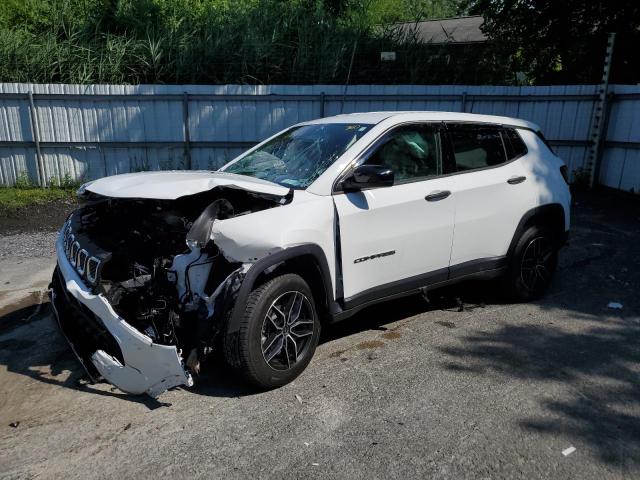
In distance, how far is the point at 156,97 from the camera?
1014 cm

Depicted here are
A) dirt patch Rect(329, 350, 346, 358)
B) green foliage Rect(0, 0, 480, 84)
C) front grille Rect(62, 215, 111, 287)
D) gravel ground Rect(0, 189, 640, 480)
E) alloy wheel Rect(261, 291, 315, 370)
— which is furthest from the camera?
green foliage Rect(0, 0, 480, 84)

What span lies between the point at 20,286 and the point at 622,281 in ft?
21.9

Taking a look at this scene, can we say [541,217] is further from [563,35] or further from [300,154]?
[563,35]

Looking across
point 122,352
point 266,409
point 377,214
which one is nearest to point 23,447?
point 122,352

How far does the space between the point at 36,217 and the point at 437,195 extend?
741 cm

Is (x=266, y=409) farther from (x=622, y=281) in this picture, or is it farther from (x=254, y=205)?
(x=622, y=281)

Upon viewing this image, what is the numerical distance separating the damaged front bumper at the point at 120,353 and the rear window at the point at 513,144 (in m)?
3.54

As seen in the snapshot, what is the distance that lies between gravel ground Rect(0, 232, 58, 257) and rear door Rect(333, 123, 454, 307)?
498 cm

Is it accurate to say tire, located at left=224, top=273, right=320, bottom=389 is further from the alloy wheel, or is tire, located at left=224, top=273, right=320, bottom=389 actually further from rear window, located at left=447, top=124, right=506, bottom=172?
rear window, located at left=447, top=124, right=506, bottom=172

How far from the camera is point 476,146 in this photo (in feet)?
15.3

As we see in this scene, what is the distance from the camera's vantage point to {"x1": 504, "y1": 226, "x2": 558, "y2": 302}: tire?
486 centimetres

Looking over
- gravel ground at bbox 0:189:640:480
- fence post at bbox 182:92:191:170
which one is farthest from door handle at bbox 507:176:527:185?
fence post at bbox 182:92:191:170

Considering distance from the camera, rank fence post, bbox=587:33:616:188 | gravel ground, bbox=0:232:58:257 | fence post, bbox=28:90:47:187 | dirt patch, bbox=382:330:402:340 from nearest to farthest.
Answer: dirt patch, bbox=382:330:402:340
gravel ground, bbox=0:232:58:257
fence post, bbox=28:90:47:187
fence post, bbox=587:33:616:188

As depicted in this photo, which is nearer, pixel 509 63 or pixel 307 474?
pixel 307 474
